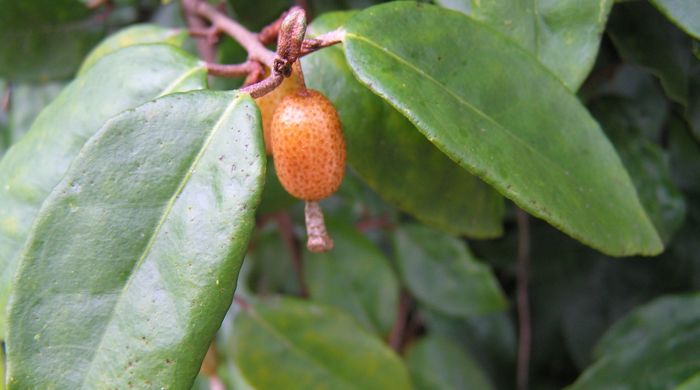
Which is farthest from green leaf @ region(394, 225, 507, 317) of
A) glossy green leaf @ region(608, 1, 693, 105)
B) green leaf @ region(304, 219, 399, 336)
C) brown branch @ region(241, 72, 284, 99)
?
brown branch @ region(241, 72, 284, 99)

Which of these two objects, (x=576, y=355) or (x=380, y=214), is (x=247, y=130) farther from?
(x=576, y=355)

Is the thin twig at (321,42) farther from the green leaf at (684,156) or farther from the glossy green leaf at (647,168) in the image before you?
the green leaf at (684,156)

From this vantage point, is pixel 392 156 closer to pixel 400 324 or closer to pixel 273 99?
pixel 273 99

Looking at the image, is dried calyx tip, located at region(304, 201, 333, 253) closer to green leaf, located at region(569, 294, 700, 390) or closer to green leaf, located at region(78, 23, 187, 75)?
green leaf, located at region(78, 23, 187, 75)

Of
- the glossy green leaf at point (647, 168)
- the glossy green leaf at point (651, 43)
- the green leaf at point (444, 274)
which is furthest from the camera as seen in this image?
the green leaf at point (444, 274)

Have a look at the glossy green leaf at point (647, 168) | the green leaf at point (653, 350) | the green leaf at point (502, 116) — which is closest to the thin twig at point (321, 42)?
the green leaf at point (502, 116)

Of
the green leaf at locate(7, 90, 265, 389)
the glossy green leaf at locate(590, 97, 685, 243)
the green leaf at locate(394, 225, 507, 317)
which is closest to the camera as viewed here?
the green leaf at locate(7, 90, 265, 389)

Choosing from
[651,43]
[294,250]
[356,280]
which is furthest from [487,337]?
[651,43]
